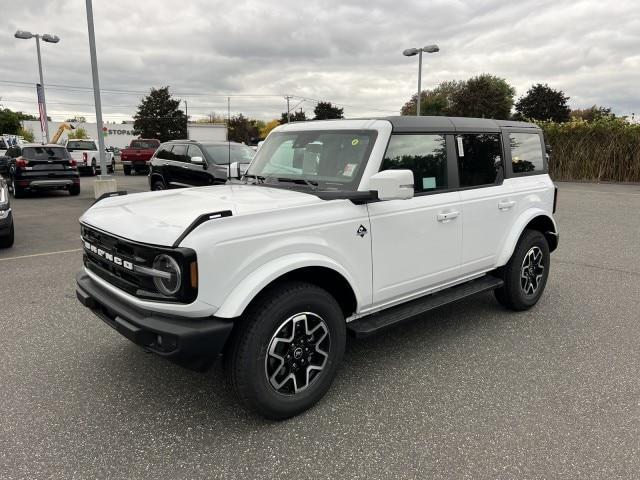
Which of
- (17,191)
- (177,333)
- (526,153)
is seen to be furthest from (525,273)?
(17,191)

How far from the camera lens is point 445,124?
4.04 m

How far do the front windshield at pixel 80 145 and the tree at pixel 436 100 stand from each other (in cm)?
3910

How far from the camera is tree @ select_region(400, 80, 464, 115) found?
56.9 meters

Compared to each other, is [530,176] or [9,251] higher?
[530,176]

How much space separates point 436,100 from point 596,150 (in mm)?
44819

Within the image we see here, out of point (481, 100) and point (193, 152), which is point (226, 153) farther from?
point (481, 100)

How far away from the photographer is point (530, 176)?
190 inches

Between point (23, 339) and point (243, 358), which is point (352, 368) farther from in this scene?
point (23, 339)

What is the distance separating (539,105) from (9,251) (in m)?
60.2

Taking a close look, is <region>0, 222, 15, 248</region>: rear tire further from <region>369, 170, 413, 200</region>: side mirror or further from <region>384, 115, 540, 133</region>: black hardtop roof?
<region>369, 170, 413, 200</region>: side mirror

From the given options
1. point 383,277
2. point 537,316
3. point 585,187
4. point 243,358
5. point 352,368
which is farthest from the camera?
point 585,187

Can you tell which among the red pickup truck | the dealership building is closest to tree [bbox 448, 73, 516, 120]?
the dealership building

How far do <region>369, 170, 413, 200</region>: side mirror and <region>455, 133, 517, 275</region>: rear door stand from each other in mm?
1107

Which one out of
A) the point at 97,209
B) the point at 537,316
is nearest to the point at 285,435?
the point at 97,209
